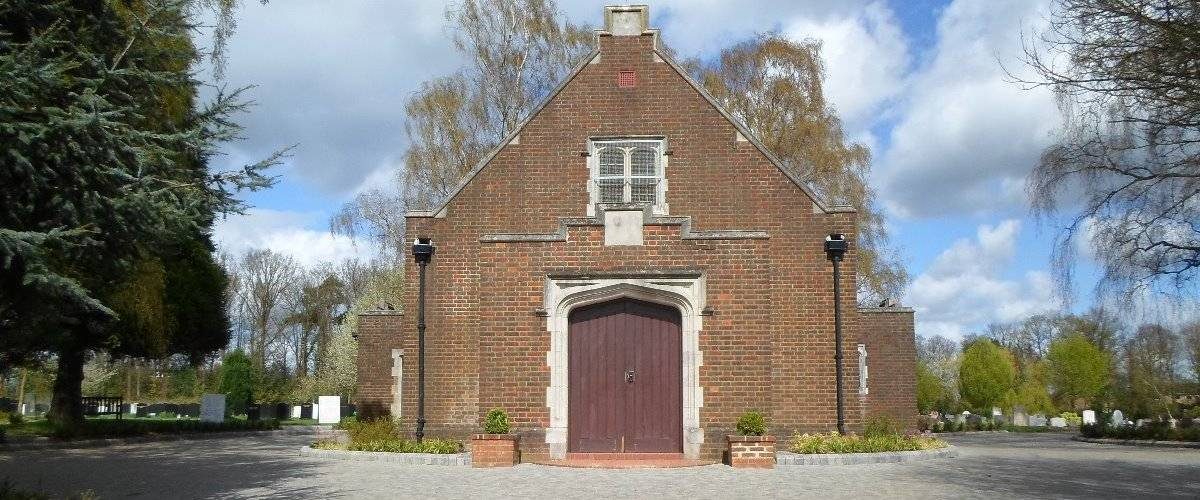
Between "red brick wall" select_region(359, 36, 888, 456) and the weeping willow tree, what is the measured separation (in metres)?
5.81

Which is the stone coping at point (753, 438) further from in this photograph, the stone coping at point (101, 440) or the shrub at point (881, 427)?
the stone coping at point (101, 440)

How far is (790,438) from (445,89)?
63.0 feet

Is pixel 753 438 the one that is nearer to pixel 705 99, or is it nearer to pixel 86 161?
pixel 705 99

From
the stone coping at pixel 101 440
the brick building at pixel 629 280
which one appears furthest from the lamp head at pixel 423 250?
the stone coping at pixel 101 440

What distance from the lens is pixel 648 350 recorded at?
16000mm

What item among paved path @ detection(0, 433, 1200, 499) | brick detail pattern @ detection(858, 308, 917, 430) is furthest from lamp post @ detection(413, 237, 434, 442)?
brick detail pattern @ detection(858, 308, 917, 430)

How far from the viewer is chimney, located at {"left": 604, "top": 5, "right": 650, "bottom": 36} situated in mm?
17609

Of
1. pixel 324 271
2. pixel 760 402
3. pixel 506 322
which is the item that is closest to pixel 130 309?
pixel 506 322

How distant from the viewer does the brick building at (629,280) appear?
1559 centimetres

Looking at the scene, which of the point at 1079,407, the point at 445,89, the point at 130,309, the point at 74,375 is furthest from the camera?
Answer: the point at 1079,407

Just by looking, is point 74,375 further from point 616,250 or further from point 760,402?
point 760,402

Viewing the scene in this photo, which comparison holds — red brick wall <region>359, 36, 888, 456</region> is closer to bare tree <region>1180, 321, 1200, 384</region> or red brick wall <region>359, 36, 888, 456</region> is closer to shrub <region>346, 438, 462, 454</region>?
shrub <region>346, 438, 462, 454</region>

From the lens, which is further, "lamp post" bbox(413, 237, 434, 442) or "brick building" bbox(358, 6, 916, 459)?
"lamp post" bbox(413, 237, 434, 442)

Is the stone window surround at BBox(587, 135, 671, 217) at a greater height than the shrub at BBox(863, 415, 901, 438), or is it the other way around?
the stone window surround at BBox(587, 135, 671, 217)
